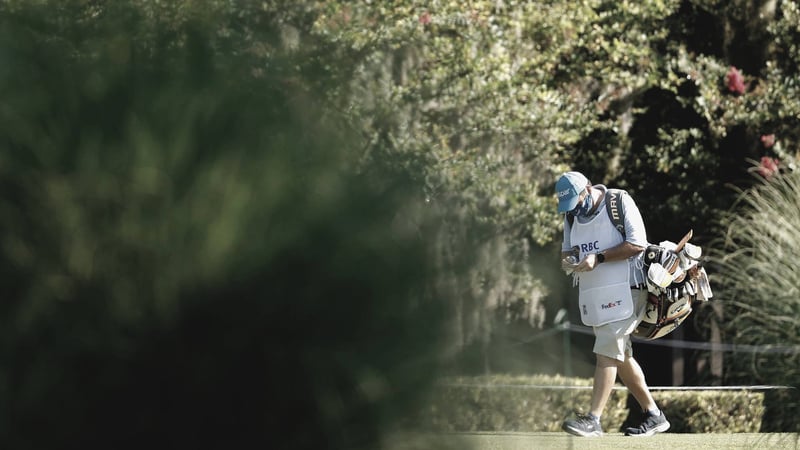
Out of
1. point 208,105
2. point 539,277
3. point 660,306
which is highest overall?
point 208,105

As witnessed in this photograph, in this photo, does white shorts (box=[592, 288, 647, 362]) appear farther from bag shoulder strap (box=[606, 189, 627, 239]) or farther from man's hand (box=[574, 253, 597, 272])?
bag shoulder strap (box=[606, 189, 627, 239])

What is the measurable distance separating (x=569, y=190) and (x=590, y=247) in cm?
37

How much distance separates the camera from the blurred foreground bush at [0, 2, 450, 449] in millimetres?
2764

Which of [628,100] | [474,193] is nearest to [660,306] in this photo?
[474,193]

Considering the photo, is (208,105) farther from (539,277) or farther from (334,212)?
(539,277)

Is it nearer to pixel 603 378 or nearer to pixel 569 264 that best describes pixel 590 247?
pixel 569 264

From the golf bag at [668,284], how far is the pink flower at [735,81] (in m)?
9.44

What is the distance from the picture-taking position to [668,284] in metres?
7.97

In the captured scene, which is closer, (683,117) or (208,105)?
(208,105)

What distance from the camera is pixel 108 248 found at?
9.20ft

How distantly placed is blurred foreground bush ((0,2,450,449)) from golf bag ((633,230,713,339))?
5232 millimetres

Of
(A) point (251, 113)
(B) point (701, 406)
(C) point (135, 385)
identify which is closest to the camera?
(C) point (135, 385)

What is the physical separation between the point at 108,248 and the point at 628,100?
15.8 m

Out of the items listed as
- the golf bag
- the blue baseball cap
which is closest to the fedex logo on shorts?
the golf bag
